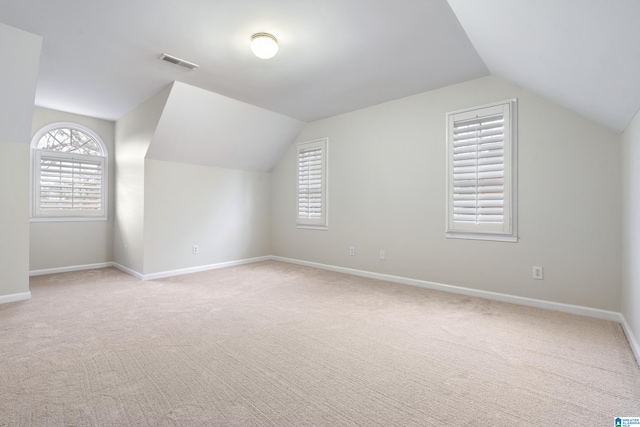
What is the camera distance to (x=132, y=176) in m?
4.72

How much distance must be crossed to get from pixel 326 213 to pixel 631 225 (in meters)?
3.59

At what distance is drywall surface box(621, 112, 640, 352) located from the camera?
2176 mm

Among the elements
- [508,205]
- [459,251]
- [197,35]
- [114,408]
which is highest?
[197,35]

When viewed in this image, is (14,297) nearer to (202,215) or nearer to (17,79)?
(17,79)

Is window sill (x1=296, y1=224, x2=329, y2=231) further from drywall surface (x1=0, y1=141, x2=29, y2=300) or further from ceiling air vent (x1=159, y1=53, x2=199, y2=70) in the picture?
drywall surface (x1=0, y1=141, x2=29, y2=300)

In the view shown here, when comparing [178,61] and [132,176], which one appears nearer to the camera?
[178,61]

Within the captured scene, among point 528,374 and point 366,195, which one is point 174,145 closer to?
point 366,195

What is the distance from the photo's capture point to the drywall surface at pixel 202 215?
4.50 m

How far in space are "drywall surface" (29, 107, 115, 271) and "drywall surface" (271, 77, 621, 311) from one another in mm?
3239

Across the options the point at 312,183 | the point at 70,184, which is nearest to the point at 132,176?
the point at 70,184

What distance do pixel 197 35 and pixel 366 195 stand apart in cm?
290

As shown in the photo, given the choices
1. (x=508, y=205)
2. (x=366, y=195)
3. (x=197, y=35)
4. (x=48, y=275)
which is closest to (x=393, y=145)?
(x=366, y=195)

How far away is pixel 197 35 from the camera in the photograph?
8.90ft

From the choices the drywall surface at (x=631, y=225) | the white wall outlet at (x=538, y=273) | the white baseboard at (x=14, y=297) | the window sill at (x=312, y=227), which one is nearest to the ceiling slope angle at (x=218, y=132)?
the window sill at (x=312, y=227)
